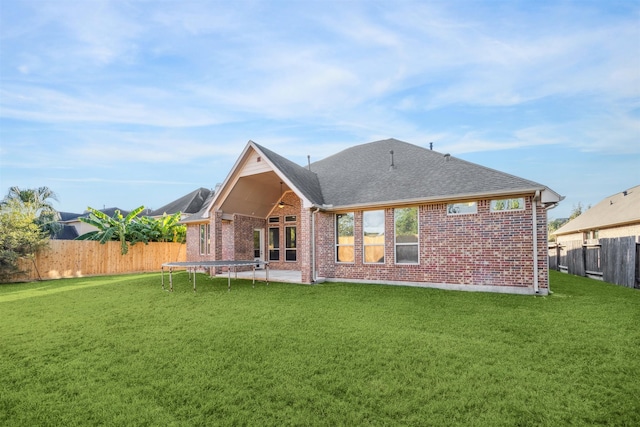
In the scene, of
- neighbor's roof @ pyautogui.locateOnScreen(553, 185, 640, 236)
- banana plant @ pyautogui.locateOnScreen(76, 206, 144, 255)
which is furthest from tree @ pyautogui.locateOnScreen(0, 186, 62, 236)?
neighbor's roof @ pyautogui.locateOnScreen(553, 185, 640, 236)

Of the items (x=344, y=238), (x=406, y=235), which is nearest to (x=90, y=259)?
(x=344, y=238)

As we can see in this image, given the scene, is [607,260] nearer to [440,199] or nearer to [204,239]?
[440,199]

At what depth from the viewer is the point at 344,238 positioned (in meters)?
12.5

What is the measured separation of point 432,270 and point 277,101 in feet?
49.9

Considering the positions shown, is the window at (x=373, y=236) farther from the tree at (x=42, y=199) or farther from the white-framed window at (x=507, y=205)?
the tree at (x=42, y=199)

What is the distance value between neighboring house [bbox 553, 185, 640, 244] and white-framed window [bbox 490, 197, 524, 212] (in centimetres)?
924

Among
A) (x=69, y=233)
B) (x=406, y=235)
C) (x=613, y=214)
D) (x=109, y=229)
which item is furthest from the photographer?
(x=69, y=233)

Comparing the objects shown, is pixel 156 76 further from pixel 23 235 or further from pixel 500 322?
pixel 500 322

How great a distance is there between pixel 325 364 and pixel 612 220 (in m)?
22.0

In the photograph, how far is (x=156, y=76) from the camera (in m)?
16.9

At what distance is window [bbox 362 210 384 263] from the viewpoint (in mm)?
11703

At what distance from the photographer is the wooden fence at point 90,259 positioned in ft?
50.5

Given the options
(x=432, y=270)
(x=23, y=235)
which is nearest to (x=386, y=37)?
(x=432, y=270)

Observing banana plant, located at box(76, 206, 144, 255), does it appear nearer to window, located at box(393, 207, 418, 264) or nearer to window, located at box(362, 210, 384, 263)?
window, located at box(362, 210, 384, 263)
